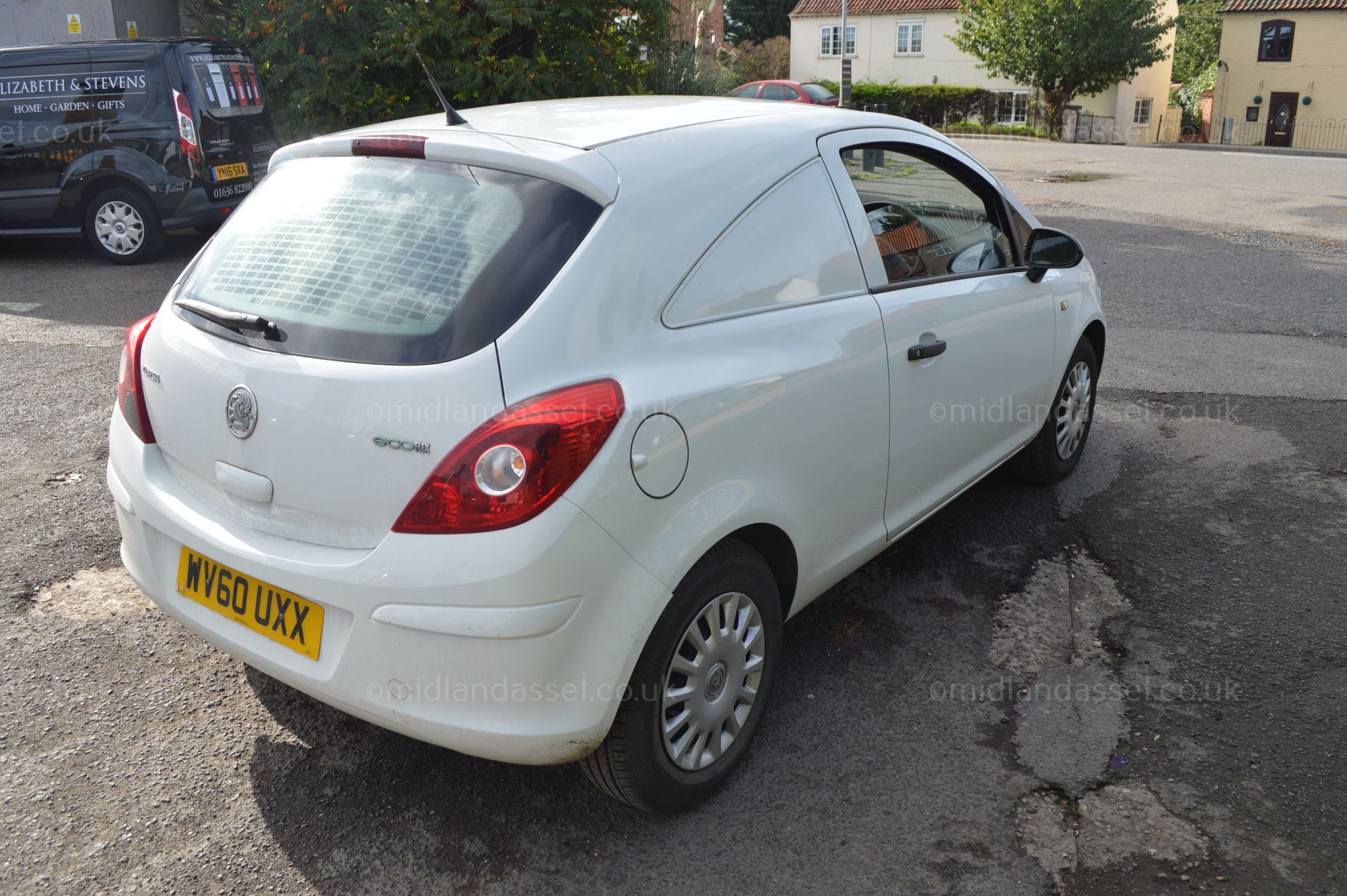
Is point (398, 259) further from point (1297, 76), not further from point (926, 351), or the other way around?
point (1297, 76)

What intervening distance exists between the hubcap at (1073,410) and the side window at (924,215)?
845 millimetres

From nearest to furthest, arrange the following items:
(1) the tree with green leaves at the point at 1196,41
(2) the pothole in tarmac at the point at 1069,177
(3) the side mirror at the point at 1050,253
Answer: (3) the side mirror at the point at 1050,253
(2) the pothole in tarmac at the point at 1069,177
(1) the tree with green leaves at the point at 1196,41

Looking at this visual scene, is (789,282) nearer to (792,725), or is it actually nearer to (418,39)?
(792,725)

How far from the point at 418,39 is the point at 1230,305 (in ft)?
25.9

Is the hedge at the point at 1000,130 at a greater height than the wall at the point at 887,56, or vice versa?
the wall at the point at 887,56

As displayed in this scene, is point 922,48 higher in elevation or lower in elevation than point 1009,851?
higher

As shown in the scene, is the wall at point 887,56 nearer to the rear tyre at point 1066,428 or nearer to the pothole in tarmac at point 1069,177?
the pothole in tarmac at point 1069,177

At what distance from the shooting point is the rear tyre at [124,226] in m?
9.84

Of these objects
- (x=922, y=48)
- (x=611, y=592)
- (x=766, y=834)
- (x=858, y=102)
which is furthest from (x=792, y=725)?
(x=922, y=48)

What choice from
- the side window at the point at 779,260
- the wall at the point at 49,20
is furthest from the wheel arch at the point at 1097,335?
the wall at the point at 49,20

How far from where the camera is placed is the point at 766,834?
107 inches

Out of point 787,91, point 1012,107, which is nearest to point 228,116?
point 787,91

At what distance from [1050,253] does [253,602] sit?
3107mm

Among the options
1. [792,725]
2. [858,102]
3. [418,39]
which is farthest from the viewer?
[858,102]
